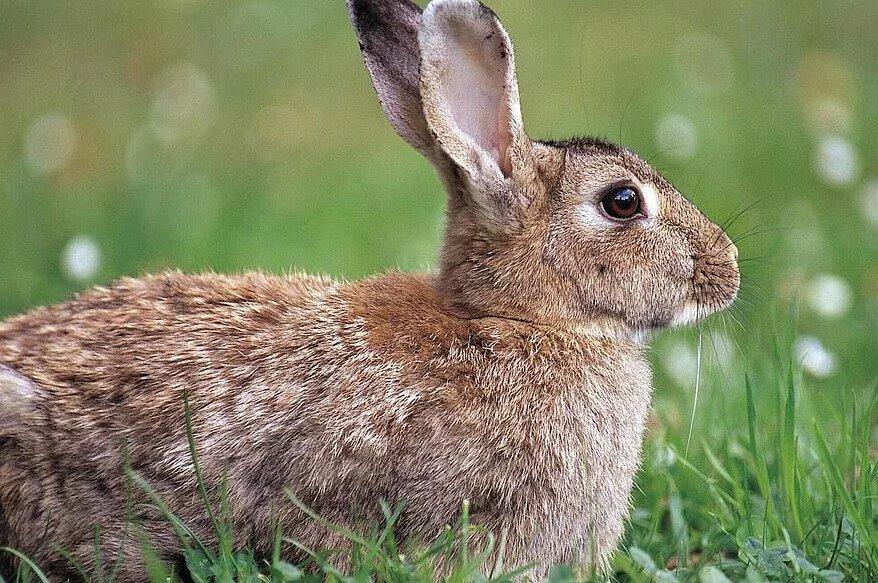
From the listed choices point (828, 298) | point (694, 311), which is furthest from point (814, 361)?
point (828, 298)

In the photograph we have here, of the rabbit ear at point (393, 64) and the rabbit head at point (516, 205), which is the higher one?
the rabbit ear at point (393, 64)

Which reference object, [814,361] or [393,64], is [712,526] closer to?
[814,361]

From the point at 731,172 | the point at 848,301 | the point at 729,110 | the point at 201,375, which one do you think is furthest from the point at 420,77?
the point at 729,110

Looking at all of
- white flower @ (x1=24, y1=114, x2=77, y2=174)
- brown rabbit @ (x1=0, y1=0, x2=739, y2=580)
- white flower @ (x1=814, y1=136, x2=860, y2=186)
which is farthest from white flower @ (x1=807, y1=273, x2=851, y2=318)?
white flower @ (x1=24, y1=114, x2=77, y2=174)

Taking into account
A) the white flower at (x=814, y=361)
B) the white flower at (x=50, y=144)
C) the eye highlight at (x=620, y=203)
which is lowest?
the white flower at (x=814, y=361)

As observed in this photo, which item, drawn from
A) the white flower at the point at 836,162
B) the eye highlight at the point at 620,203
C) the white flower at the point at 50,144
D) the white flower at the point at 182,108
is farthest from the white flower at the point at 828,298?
the white flower at the point at 50,144

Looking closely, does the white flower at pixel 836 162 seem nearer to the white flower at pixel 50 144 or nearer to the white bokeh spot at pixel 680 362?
the white bokeh spot at pixel 680 362

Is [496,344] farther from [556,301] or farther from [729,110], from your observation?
[729,110]
